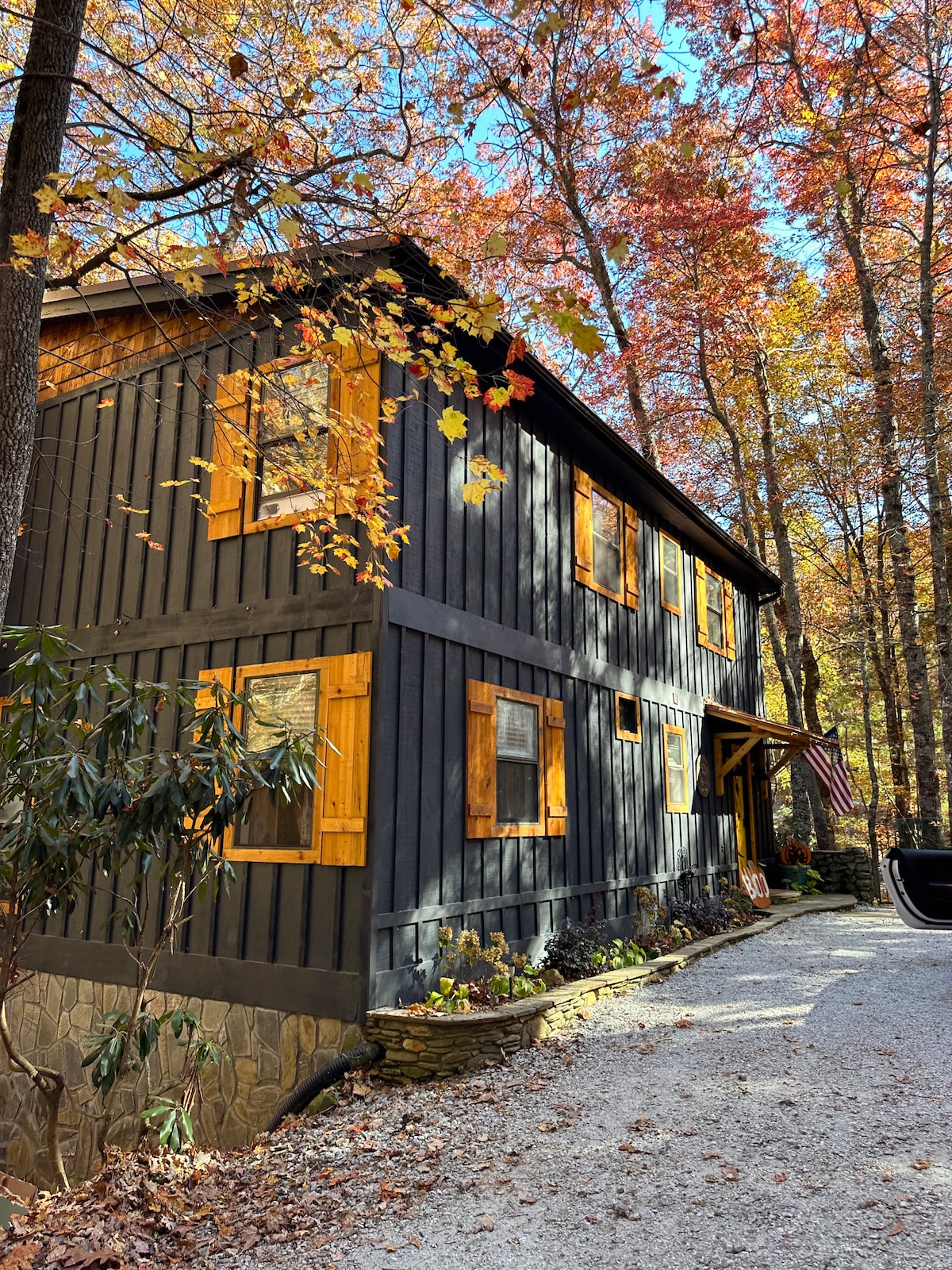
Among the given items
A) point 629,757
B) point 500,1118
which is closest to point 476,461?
point 500,1118

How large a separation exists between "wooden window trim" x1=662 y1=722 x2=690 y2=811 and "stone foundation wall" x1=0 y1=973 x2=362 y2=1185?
6.05 m

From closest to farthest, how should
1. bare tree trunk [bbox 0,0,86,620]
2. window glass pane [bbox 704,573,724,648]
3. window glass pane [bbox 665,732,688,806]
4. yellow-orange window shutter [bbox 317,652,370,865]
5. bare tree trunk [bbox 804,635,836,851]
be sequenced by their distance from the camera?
1. bare tree trunk [bbox 0,0,86,620]
2. yellow-orange window shutter [bbox 317,652,370,865]
3. window glass pane [bbox 665,732,688,806]
4. window glass pane [bbox 704,573,724,648]
5. bare tree trunk [bbox 804,635,836,851]

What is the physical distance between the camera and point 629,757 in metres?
9.95

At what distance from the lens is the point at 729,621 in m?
14.2

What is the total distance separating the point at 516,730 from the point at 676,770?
4.10m

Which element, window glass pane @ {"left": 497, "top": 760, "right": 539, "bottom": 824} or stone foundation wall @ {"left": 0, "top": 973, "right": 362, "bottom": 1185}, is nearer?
stone foundation wall @ {"left": 0, "top": 973, "right": 362, "bottom": 1185}

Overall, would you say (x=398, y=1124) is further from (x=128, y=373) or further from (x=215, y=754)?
(x=128, y=373)

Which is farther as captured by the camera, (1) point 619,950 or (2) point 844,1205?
(1) point 619,950

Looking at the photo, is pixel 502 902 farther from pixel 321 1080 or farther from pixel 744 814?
pixel 744 814

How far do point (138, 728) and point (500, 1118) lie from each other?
2.89m

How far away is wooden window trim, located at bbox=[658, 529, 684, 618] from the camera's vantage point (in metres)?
11.4

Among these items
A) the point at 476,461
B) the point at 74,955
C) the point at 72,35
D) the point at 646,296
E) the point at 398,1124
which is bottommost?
the point at 398,1124

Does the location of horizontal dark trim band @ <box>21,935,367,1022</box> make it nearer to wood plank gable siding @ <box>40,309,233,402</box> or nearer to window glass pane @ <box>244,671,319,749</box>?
window glass pane @ <box>244,671,319,749</box>

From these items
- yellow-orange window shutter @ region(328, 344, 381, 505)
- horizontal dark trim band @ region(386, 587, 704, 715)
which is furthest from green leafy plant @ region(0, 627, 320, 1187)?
yellow-orange window shutter @ region(328, 344, 381, 505)
